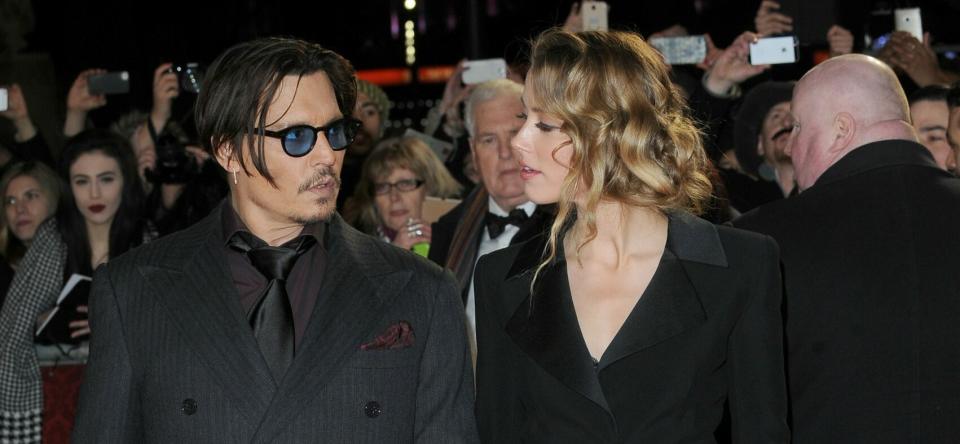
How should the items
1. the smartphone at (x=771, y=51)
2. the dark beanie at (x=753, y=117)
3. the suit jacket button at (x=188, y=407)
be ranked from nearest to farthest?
the suit jacket button at (x=188, y=407) → the smartphone at (x=771, y=51) → the dark beanie at (x=753, y=117)

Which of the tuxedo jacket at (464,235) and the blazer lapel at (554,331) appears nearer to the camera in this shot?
the blazer lapel at (554,331)

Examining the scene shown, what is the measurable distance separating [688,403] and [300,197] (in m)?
1.08

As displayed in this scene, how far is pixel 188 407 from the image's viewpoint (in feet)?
10.4

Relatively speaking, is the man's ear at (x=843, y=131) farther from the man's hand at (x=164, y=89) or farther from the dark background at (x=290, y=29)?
the man's hand at (x=164, y=89)

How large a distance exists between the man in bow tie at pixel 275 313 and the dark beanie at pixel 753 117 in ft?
10.7

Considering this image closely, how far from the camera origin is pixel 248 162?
10.9ft

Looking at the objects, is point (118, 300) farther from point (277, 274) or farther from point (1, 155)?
point (1, 155)

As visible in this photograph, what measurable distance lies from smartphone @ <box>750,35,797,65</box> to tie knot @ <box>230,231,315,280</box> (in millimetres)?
2968

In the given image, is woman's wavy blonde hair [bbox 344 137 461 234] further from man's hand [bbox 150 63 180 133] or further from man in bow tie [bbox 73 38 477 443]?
man in bow tie [bbox 73 38 477 443]

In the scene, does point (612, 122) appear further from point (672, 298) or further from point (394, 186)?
point (394, 186)

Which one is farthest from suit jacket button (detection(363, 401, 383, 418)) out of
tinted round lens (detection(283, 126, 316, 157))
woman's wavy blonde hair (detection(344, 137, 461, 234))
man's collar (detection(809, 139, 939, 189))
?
woman's wavy blonde hair (detection(344, 137, 461, 234))

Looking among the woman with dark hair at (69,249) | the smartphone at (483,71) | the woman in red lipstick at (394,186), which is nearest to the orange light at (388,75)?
the smartphone at (483,71)

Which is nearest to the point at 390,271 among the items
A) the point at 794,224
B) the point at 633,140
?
the point at 633,140

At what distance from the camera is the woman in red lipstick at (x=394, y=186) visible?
6.40 meters
